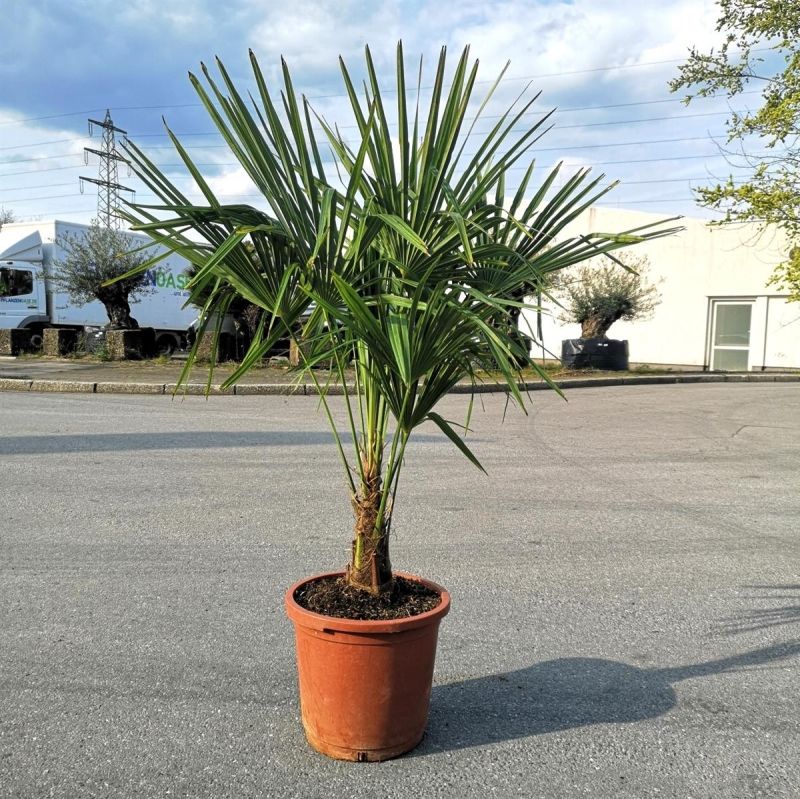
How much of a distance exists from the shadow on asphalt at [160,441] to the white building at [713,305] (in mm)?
A: 15491

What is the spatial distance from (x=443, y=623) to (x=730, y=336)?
24.1 metres

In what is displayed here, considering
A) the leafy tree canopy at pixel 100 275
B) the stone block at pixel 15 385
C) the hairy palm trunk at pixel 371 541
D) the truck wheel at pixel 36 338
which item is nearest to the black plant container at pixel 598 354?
the leafy tree canopy at pixel 100 275

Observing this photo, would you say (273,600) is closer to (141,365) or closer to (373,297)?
(373,297)

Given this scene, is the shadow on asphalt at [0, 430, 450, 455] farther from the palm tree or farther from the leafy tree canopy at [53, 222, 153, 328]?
the leafy tree canopy at [53, 222, 153, 328]

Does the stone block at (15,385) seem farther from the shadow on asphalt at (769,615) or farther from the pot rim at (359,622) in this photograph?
the pot rim at (359,622)

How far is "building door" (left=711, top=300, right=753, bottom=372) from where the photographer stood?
82.6 ft

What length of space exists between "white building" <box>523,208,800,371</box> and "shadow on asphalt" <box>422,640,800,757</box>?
21.0 m

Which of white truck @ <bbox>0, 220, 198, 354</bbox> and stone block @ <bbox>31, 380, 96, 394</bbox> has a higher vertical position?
white truck @ <bbox>0, 220, 198, 354</bbox>

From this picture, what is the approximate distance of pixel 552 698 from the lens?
3309mm

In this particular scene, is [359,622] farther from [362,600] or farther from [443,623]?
[443,623]

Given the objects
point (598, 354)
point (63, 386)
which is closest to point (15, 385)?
point (63, 386)

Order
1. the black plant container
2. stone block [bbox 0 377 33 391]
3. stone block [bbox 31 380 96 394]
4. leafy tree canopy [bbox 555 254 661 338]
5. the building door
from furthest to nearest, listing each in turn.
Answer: the building door, the black plant container, leafy tree canopy [bbox 555 254 661 338], stone block [bbox 0 377 33 391], stone block [bbox 31 380 96 394]

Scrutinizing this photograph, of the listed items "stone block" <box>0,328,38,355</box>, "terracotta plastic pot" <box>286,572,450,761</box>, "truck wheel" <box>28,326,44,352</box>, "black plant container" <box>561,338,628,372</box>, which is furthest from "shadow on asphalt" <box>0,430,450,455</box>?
"truck wheel" <box>28,326,44,352</box>

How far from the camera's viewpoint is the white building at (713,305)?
80.2 ft
